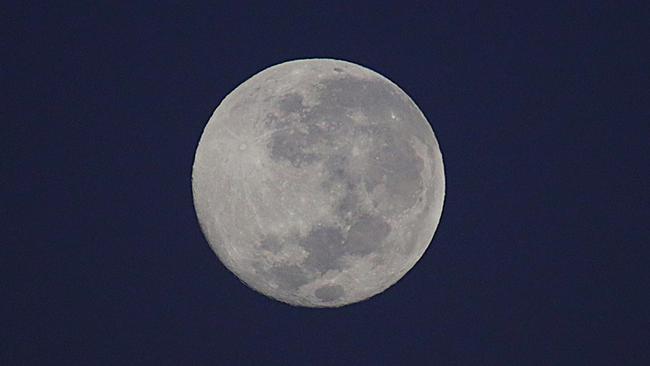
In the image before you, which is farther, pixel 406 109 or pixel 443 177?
pixel 443 177

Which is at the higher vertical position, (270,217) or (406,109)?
(406,109)

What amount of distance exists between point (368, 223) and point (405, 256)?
573 mm

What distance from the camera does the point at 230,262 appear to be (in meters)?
5.46

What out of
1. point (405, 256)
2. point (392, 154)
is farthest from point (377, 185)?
point (405, 256)

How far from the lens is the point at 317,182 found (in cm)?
483

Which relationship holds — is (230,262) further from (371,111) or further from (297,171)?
(371,111)

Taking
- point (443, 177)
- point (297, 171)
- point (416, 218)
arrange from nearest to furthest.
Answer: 1. point (297, 171)
2. point (416, 218)
3. point (443, 177)

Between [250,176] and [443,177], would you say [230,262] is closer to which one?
[250,176]

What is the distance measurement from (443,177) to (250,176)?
5.36 feet

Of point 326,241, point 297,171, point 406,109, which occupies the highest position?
point 406,109

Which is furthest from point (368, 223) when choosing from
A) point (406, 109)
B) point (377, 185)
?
point (406, 109)

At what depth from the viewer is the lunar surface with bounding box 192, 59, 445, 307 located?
15.9 ft

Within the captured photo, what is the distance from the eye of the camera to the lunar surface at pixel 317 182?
4859mm

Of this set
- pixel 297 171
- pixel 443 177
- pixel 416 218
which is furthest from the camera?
pixel 443 177
